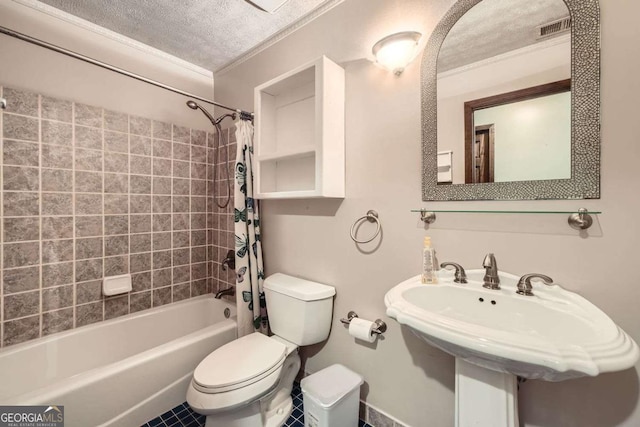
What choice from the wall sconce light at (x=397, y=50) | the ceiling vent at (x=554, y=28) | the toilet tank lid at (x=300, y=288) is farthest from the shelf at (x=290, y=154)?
the ceiling vent at (x=554, y=28)

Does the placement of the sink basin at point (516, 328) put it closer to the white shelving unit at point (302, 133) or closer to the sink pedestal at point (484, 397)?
the sink pedestal at point (484, 397)

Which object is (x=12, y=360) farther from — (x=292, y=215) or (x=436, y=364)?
(x=436, y=364)

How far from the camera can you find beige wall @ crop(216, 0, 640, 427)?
80cm

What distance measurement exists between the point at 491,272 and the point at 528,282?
110 mm

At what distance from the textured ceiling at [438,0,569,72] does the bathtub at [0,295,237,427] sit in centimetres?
195

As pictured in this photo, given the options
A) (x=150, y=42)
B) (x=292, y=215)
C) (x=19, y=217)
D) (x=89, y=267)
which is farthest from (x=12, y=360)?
(x=150, y=42)

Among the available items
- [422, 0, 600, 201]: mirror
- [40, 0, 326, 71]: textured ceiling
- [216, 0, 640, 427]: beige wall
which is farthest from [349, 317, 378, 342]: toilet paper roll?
[40, 0, 326, 71]: textured ceiling

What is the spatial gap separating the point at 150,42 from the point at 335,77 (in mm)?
1507

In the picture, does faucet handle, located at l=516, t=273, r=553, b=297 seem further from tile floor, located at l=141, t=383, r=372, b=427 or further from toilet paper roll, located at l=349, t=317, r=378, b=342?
tile floor, located at l=141, t=383, r=372, b=427

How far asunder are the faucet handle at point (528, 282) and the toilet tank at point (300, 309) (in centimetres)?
87

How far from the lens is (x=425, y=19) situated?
1171 mm

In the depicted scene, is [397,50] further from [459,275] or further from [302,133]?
[459,275]

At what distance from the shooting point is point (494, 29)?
1013 millimetres

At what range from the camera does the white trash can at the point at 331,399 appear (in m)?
1.15
